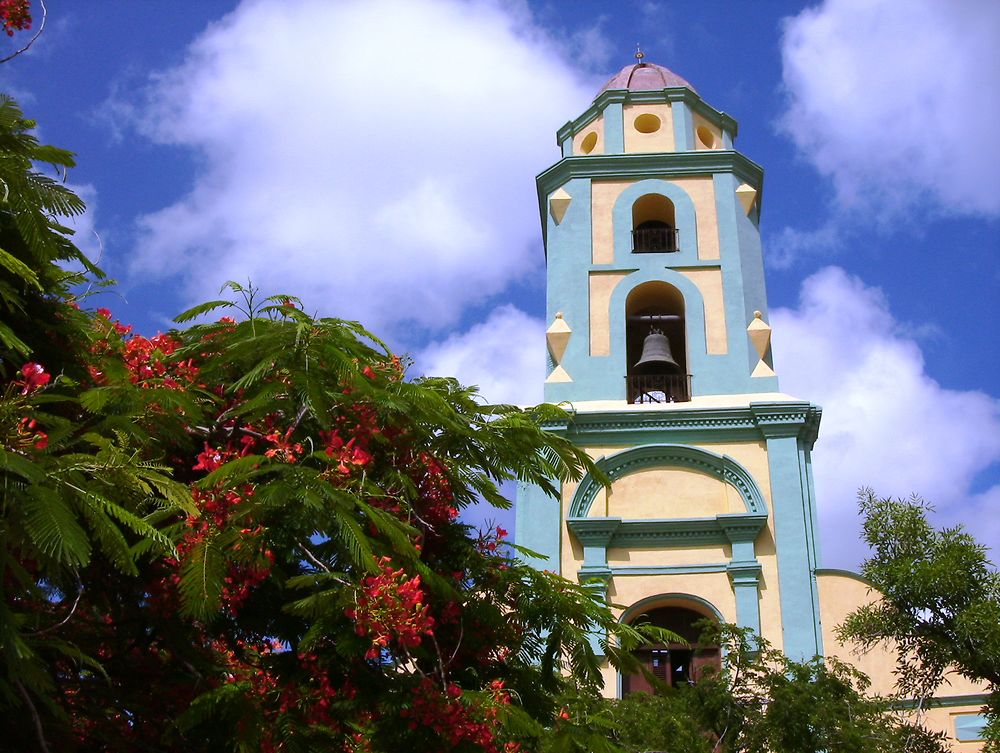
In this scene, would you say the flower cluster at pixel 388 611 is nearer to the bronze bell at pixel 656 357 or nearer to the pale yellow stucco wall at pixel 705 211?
the bronze bell at pixel 656 357

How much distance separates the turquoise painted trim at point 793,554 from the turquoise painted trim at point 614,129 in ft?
22.4

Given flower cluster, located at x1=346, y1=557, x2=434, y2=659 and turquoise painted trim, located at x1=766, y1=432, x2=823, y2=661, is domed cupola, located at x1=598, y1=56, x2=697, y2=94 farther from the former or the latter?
flower cluster, located at x1=346, y1=557, x2=434, y2=659

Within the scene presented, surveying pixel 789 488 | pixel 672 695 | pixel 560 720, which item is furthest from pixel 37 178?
pixel 789 488

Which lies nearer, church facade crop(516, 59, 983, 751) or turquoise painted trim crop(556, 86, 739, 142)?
church facade crop(516, 59, 983, 751)

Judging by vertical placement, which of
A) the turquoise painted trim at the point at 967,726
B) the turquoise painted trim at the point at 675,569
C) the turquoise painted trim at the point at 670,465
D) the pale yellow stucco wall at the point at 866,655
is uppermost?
the turquoise painted trim at the point at 670,465

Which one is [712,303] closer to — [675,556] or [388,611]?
[675,556]

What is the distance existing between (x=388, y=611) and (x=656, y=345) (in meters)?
14.6

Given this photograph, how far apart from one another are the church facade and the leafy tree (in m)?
3.59

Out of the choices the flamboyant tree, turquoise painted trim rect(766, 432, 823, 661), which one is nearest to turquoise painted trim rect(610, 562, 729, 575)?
turquoise painted trim rect(766, 432, 823, 661)

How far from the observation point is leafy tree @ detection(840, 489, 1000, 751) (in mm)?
12508

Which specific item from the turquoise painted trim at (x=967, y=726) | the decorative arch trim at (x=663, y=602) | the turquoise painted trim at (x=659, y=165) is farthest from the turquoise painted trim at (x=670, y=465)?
the turquoise painted trim at (x=659, y=165)

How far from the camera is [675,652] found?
17.9m

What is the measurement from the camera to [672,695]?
13859 mm

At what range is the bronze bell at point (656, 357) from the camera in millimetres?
20312
